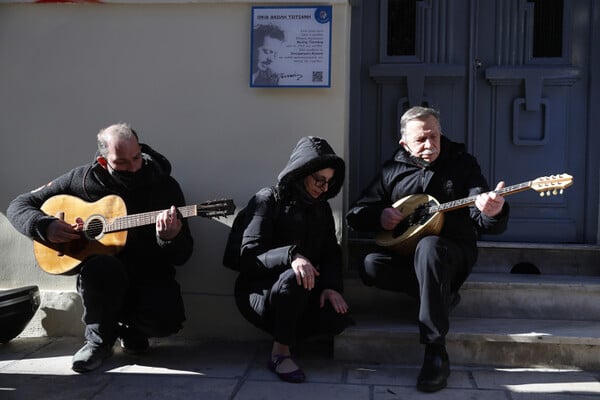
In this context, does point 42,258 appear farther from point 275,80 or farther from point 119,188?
point 275,80

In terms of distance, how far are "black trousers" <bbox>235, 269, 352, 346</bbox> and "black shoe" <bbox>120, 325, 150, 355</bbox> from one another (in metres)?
0.62

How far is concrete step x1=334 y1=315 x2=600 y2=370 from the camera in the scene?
3443mm

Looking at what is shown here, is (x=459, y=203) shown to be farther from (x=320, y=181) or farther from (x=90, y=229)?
(x=90, y=229)

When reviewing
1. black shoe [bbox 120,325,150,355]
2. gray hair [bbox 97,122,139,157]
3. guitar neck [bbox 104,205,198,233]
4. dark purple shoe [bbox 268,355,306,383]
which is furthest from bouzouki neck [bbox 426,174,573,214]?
black shoe [bbox 120,325,150,355]

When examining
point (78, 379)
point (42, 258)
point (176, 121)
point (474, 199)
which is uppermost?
point (176, 121)

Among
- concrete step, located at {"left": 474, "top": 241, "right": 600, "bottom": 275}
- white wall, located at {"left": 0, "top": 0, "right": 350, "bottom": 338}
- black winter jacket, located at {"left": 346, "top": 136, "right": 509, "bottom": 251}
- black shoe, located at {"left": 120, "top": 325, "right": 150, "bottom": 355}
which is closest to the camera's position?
black winter jacket, located at {"left": 346, "top": 136, "right": 509, "bottom": 251}

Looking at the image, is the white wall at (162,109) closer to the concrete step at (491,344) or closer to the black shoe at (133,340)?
the black shoe at (133,340)

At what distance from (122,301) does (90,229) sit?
41cm

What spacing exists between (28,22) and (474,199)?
277cm

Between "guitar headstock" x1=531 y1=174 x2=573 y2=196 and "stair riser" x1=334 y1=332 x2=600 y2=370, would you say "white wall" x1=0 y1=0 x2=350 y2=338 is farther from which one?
"guitar headstock" x1=531 y1=174 x2=573 y2=196

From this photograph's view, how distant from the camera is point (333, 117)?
12.8 feet

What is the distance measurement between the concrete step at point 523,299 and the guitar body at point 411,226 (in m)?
0.48

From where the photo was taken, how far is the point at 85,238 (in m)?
3.53

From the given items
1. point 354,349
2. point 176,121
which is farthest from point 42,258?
point 354,349
